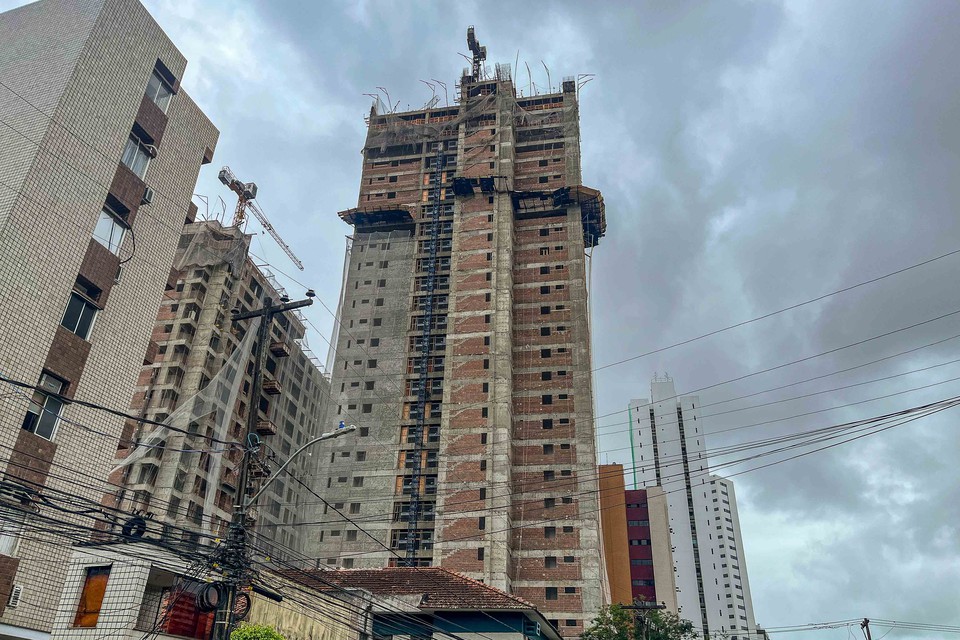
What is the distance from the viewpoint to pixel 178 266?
8144 centimetres

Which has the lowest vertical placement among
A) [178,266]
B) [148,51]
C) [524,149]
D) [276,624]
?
[276,624]

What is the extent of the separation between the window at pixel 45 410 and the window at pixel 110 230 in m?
5.99

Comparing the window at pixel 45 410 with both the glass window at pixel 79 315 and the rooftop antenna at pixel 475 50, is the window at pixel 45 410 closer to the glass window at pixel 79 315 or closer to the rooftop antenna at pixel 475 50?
the glass window at pixel 79 315

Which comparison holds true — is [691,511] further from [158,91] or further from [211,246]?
[158,91]

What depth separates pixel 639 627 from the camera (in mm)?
46000

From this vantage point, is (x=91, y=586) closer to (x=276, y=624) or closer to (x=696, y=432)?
(x=276, y=624)

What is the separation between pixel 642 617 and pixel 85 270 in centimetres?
3712

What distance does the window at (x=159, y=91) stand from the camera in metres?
33.6

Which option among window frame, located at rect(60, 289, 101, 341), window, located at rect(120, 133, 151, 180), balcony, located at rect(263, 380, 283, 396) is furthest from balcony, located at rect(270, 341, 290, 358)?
window frame, located at rect(60, 289, 101, 341)

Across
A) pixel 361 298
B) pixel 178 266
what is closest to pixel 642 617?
pixel 361 298

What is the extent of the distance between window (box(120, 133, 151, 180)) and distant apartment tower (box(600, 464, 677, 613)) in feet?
232

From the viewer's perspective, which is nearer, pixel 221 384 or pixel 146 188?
pixel 146 188

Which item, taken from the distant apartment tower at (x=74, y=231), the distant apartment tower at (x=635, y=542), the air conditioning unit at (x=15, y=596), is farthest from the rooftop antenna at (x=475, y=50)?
the air conditioning unit at (x=15, y=596)

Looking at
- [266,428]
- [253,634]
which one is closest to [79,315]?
[253,634]
